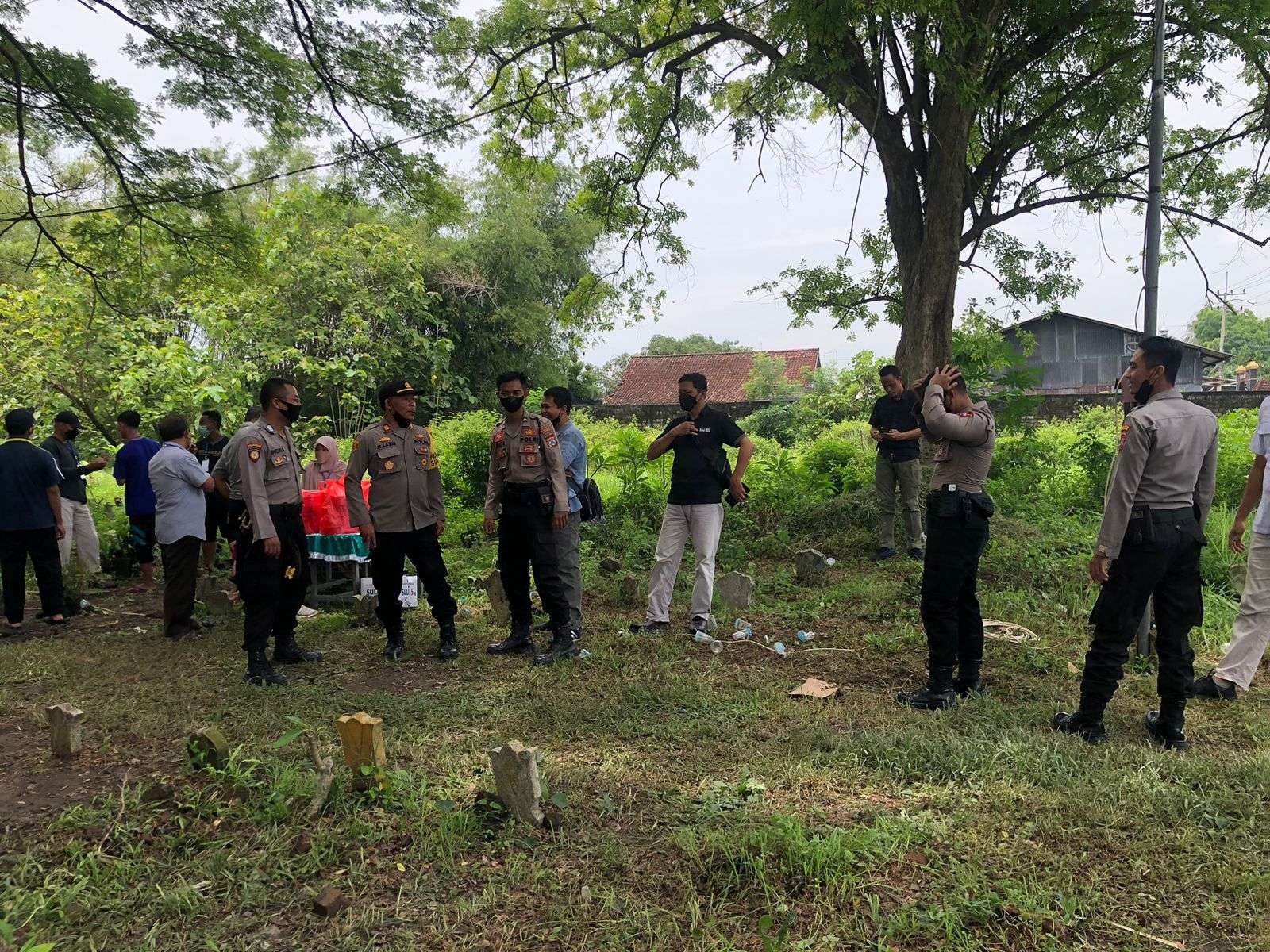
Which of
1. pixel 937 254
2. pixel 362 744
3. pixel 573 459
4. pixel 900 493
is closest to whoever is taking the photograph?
pixel 362 744

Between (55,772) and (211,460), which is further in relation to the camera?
(211,460)

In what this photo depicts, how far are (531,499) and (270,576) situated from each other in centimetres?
171

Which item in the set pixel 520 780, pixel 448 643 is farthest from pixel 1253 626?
pixel 448 643

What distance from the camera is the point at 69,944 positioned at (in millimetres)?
2459

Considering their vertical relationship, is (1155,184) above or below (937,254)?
below

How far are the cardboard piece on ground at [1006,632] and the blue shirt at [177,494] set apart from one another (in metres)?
5.90

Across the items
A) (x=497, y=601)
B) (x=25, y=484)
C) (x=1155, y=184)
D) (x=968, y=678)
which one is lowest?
(x=968, y=678)

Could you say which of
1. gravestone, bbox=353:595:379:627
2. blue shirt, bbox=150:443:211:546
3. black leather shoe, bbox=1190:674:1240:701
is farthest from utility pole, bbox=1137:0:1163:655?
blue shirt, bbox=150:443:211:546

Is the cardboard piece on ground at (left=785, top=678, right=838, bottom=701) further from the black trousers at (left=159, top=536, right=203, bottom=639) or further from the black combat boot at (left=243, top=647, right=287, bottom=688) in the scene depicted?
the black trousers at (left=159, top=536, right=203, bottom=639)

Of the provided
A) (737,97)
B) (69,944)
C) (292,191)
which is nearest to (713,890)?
(69,944)

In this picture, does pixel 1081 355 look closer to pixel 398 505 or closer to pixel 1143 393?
pixel 1143 393

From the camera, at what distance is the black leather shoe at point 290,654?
18.4 feet

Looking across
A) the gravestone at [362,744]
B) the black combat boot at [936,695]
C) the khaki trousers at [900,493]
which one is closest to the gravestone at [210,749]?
the gravestone at [362,744]

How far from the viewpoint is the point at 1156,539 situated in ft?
12.4
